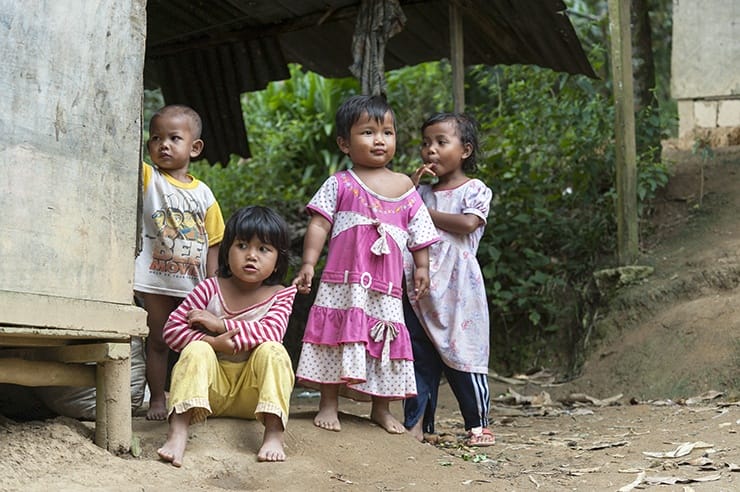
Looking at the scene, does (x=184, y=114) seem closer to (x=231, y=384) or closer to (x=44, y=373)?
(x=231, y=384)

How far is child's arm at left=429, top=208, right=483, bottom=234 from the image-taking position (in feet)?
14.6

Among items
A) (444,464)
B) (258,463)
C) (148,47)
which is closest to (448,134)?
(444,464)

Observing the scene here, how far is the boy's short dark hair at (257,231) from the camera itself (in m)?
3.71

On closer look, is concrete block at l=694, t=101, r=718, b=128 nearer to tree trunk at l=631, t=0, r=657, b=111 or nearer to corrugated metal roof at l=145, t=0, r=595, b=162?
tree trunk at l=631, t=0, r=657, b=111

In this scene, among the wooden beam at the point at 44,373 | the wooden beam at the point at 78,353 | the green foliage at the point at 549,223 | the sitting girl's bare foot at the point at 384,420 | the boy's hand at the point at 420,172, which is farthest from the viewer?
the green foliage at the point at 549,223

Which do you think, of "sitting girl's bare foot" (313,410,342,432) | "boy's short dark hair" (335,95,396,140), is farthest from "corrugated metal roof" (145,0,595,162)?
"sitting girl's bare foot" (313,410,342,432)

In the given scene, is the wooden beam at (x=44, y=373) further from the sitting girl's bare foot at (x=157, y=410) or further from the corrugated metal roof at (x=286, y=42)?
the corrugated metal roof at (x=286, y=42)

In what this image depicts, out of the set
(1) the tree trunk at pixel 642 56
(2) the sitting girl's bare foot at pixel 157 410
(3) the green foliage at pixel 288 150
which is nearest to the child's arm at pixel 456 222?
(2) the sitting girl's bare foot at pixel 157 410

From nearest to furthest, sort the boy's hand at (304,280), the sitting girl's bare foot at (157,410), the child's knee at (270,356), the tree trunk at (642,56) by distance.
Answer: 1. the child's knee at (270,356)
2. the boy's hand at (304,280)
3. the sitting girl's bare foot at (157,410)
4. the tree trunk at (642,56)

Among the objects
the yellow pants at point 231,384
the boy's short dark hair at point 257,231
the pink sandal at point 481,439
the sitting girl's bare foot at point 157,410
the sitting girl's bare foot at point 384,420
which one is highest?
the boy's short dark hair at point 257,231

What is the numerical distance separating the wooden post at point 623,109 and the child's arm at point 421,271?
105 inches

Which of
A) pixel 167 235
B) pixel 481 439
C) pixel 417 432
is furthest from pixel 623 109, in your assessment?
pixel 167 235

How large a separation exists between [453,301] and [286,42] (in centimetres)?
343

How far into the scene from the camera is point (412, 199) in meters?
4.29
